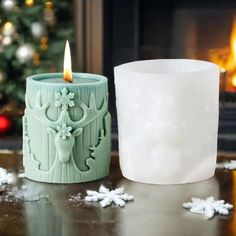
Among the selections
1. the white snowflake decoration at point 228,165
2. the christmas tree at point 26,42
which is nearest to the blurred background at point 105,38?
the christmas tree at point 26,42

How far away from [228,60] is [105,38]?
46 centimetres

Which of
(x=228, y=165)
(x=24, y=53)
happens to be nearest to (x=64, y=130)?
(x=228, y=165)

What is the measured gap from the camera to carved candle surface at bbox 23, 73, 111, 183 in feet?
2.49

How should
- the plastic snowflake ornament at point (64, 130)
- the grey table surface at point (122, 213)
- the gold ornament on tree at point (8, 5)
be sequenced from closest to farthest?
the grey table surface at point (122, 213) < the plastic snowflake ornament at point (64, 130) < the gold ornament on tree at point (8, 5)

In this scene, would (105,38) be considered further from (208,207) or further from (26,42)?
(208,207)

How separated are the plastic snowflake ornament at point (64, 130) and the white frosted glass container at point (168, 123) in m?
0.07

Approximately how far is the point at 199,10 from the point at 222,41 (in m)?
0.14

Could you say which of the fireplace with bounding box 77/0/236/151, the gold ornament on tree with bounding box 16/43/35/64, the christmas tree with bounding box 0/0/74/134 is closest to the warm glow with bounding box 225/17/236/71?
the fireplace with bounding box 77/0/236/151

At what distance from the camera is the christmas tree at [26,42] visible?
2.35 metres

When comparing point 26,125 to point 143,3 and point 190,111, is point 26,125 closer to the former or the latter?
point 190,111

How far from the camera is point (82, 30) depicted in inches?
93.3

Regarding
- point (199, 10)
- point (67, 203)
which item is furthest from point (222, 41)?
point (67, 203)

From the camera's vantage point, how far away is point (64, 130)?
75cm

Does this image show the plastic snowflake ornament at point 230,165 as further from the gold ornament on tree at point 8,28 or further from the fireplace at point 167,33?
the gold ornament on tree at point 8,28
